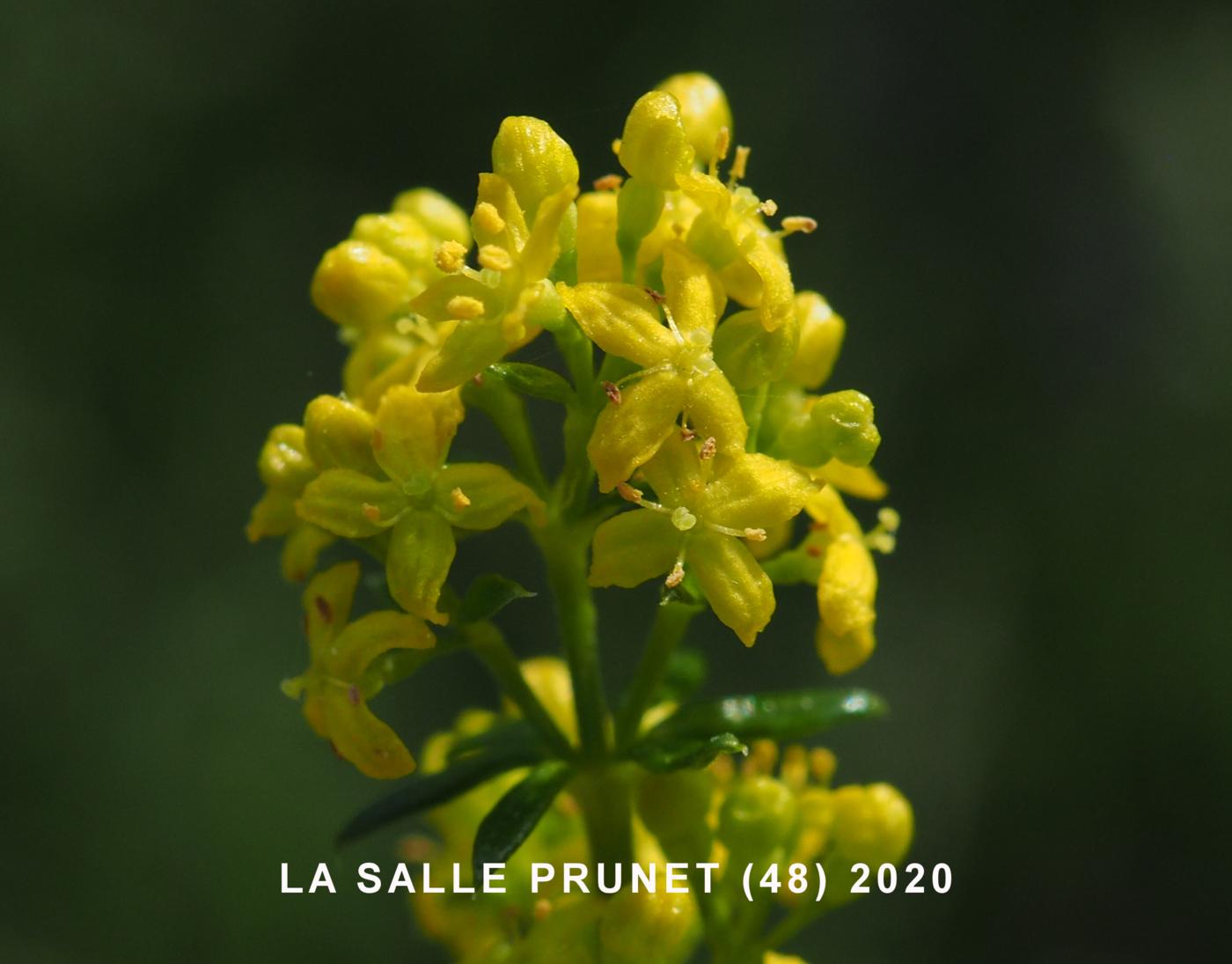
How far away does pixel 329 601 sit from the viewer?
333 cm

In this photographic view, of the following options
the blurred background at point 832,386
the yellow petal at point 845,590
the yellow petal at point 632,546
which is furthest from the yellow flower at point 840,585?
the blurred background at point 832,386

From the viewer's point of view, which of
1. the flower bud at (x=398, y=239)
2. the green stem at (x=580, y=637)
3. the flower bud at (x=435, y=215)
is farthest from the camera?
the flower bud at (x=435, y=215)

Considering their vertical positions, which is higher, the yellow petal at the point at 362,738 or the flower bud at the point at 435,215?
the flower bud at the point at 435,215

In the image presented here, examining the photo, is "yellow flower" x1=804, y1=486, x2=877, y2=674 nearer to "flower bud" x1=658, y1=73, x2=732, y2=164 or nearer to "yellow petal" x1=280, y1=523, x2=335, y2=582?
"flower bud" x1=658, y1=73, x2=732, y2=164

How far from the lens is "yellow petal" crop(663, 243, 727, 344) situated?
3.16 m

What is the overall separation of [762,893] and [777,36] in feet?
21.5

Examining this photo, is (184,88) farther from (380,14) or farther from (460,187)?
(460,187)

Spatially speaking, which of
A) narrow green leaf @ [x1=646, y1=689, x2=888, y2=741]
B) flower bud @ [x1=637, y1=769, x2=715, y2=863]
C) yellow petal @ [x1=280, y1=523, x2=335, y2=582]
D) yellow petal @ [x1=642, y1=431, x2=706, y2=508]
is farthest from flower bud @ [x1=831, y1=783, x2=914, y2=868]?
yellow petal @ [x1=280, y1=523, x2=335, y2=582]

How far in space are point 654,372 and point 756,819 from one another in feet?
3.54

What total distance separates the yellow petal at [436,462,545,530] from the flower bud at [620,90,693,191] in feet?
2.21

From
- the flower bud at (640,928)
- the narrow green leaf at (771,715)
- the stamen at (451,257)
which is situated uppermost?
the stamen at (451,257)

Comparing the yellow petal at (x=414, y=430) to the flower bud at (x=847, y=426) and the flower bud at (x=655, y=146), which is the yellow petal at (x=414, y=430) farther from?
the flower bud at (x=847, y=426)

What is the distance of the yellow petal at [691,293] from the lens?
124 inches

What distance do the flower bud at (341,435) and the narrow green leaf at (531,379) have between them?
0.31m
